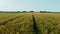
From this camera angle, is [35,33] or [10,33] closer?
[10,33]

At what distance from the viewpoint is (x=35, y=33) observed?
9430 mm

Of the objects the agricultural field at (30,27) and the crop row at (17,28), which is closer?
the crop row at (17,28)

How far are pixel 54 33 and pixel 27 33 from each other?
151cm

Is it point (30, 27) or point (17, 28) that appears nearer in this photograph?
point (17, 28)

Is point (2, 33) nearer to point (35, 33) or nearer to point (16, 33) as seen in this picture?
point (16, 33)

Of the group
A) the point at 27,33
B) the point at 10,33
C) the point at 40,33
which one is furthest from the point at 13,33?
the point at 40,33

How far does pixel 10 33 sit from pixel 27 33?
0.96 m

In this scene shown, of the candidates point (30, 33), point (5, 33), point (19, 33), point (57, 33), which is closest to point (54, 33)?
point (57, 33)

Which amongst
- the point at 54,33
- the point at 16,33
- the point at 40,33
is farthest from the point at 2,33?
the point at 54,33

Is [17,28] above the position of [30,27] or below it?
above

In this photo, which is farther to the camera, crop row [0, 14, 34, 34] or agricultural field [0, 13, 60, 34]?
agricultural field [0, 13, 60, 34]

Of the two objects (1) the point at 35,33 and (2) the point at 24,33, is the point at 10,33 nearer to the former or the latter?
(2) the point at 24,33

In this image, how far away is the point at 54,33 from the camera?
29.5ft

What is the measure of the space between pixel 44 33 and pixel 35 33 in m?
0.71
